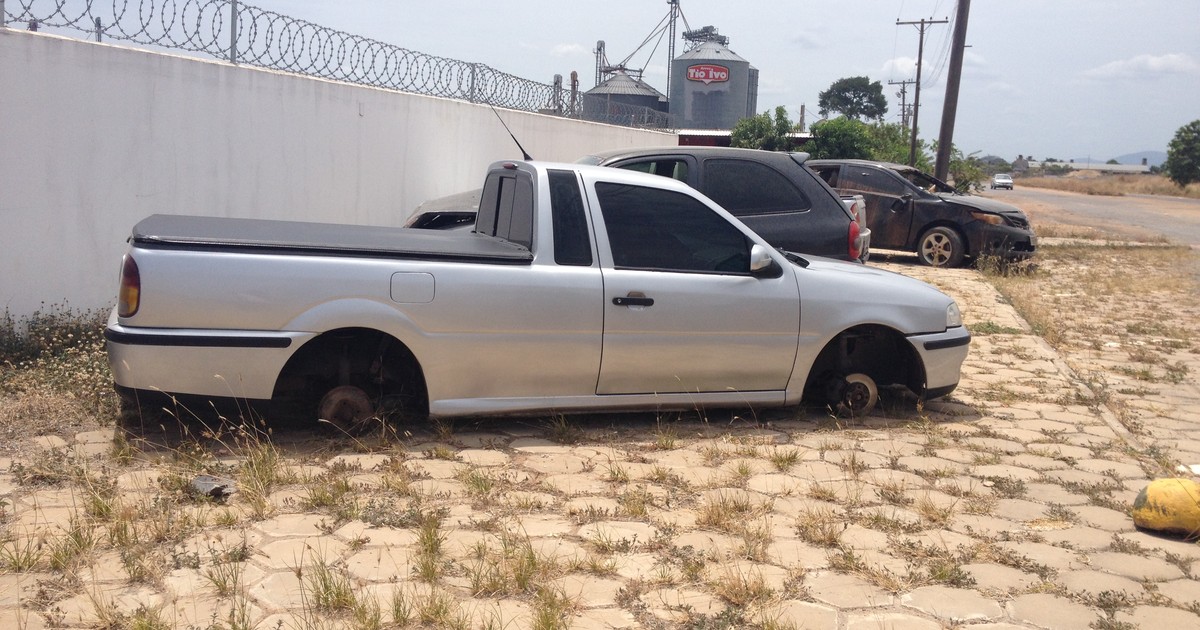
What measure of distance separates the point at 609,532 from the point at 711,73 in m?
48.3

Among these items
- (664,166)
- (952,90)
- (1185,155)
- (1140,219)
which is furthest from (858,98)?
(664,166)

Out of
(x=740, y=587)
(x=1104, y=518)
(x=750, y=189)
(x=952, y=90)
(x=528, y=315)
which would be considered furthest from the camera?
(x=952, y=90)

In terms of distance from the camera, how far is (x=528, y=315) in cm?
545

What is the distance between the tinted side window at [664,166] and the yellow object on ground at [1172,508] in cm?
471

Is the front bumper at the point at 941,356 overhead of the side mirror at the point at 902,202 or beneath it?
beneath

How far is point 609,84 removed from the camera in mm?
46500

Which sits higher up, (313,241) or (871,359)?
(313,241)

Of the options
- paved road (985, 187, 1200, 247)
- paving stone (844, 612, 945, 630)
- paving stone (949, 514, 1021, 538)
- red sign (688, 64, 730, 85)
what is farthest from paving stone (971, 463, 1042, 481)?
red sign (688, 64, 730, 85)

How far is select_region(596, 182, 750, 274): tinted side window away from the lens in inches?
231

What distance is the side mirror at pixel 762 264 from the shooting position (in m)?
5.92

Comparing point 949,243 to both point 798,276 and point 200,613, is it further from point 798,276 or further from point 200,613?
point 200,613

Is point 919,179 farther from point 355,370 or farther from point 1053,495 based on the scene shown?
point 355,370

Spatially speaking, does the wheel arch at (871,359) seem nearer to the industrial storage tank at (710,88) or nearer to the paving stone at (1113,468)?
the paving stone at (1113,468)

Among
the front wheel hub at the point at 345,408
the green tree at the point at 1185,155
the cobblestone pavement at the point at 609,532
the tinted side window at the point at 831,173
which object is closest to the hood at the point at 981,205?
the tinted side window at the point at 831,173
